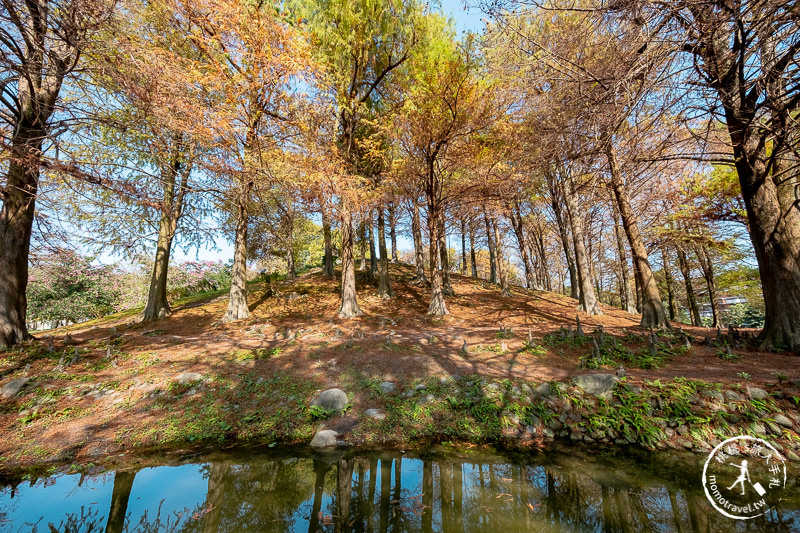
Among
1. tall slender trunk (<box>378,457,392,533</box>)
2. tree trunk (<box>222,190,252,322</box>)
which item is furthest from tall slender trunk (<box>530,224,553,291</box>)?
tall slender trunk (<box>378,457,392,533</box>)

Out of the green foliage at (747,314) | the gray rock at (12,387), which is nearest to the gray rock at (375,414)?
the gray rock at (12,387)

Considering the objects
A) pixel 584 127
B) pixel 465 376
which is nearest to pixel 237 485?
pixel 465 376

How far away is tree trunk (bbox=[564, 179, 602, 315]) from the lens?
501 inches

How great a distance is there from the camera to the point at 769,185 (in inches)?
238

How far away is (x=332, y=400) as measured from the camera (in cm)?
559

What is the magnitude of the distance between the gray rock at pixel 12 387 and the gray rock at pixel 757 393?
12.3 meters

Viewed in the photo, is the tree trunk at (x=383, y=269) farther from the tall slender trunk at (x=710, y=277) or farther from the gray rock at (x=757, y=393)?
the tall slender trunk at (x=710, y=277)

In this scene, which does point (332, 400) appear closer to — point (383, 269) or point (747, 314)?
point (383, 269)

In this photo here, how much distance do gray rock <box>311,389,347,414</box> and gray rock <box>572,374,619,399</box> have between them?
14.5ft

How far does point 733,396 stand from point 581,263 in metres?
8.98

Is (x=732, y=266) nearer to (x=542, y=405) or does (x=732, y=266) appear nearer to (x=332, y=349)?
(x=542, y=405)

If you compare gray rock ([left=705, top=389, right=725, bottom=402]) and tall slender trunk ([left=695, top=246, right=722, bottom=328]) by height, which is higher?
tall slender trunk ([left=695, top=246, right=722, bottom=328])

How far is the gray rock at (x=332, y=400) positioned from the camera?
5.48m

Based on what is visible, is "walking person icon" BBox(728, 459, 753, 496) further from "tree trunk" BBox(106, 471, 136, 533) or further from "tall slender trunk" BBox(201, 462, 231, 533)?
"tree trunk" BBox(106, 471, 136, 533)
